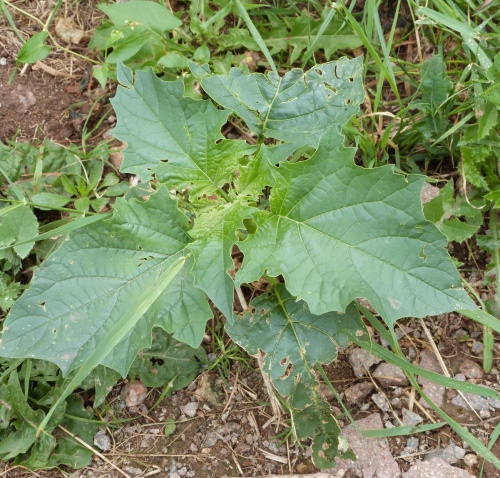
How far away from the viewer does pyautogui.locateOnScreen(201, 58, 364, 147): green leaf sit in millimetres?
2494

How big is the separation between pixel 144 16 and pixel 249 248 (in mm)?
1581

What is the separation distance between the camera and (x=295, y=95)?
2523 mm

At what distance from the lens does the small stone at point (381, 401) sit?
279cm

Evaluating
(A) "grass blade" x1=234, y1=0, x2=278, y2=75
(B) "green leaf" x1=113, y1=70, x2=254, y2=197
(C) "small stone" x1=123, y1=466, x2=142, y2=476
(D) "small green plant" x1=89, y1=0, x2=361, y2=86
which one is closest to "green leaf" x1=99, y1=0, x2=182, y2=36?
(D) "small green plant" x1=89, y1=0, x2=361, y2=86

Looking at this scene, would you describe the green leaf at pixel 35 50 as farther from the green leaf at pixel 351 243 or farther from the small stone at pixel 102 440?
the small stone at pixel 102 440

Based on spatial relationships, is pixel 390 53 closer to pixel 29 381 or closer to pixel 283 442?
pixel 283 442

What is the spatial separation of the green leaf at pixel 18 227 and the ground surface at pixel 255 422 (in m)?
0.90

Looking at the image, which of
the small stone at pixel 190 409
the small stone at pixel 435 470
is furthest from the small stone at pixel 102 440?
Answer: the small stone at pixel 435 470

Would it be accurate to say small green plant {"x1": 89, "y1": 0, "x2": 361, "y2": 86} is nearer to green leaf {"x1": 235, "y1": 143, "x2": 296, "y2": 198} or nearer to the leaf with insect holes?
green leaf {"x1": 235, "y1": 143, "x2": 296, "y2": 198}

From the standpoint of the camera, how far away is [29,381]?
2936 mm

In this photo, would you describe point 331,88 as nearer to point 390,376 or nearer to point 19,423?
point 390,376

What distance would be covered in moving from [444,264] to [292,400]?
96cm

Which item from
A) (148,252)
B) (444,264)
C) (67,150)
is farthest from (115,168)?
(444,264)

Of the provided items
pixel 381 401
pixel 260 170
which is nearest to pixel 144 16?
pixel 260 170
